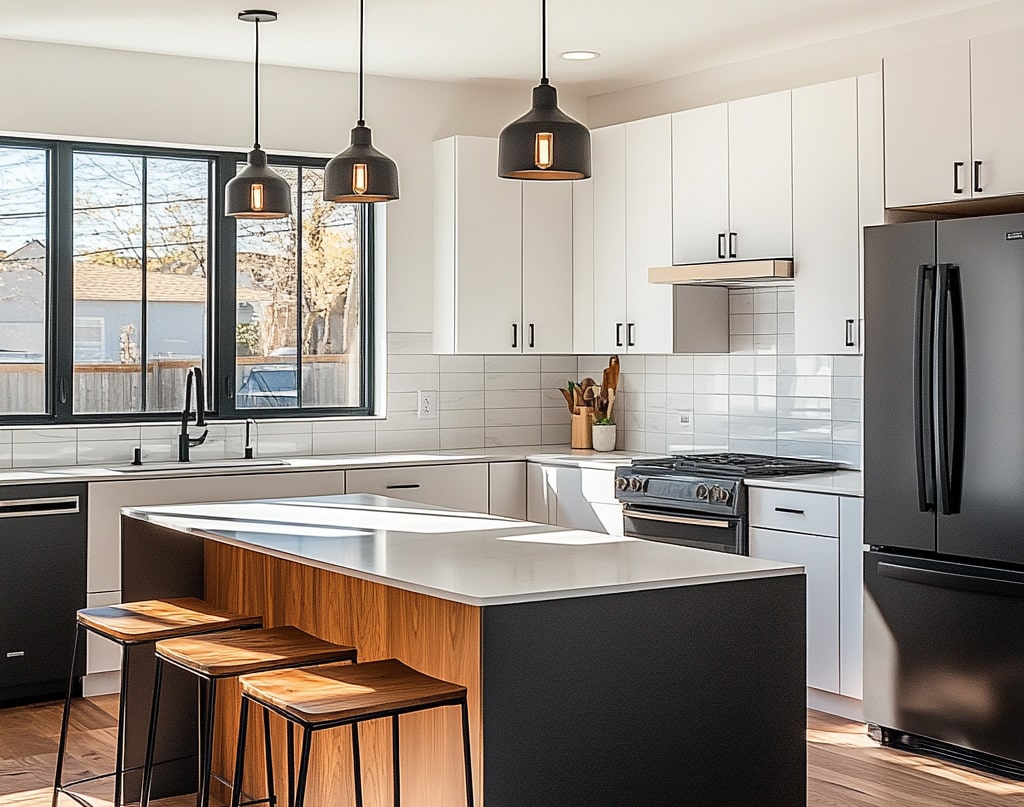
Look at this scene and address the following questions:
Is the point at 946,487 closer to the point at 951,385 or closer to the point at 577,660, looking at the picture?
the point at 951,385

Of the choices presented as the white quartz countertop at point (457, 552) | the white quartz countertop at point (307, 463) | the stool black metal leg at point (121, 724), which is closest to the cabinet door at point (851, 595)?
the white quartz countertop at point (307, 463)

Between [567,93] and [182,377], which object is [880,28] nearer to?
[567,93]

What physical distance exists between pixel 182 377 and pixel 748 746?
3.82 m

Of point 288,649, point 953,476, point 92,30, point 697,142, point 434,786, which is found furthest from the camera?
point 697,142

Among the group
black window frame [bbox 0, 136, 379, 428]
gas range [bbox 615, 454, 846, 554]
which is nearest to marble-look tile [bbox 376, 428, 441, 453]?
black window frame [bbox 0, 136, 379, 428]

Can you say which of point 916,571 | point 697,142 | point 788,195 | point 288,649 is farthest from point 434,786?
point 697,142

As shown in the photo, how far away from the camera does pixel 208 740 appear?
328cm

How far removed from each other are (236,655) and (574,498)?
293cm

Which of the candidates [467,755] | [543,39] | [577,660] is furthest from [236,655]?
[543,39]

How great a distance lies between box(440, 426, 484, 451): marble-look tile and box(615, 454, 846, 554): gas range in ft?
4.03

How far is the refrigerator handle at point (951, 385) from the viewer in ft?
14.4

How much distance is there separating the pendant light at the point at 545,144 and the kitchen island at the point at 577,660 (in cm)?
94

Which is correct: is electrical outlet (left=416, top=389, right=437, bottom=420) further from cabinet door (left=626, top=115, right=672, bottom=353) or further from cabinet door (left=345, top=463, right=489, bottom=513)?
cabinet door (left=626, top=115, right=672, bottom=353)

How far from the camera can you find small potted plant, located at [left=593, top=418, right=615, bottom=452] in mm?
6688
